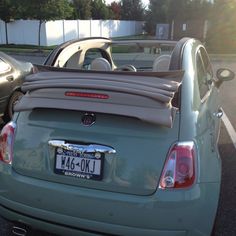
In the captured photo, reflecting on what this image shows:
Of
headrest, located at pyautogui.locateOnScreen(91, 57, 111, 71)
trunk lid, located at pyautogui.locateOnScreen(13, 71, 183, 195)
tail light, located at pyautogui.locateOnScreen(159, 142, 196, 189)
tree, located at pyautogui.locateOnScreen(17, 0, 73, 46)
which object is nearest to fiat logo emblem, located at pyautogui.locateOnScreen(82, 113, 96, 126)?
trunk lid, located at pyautogui.locateOnScreen(13, 71, 183, 195)

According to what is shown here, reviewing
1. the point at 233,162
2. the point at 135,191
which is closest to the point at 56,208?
the point at 135,191

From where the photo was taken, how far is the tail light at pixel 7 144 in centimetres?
314

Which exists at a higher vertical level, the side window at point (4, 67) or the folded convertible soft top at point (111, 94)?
the folded convertible soft top at point (111, 94)

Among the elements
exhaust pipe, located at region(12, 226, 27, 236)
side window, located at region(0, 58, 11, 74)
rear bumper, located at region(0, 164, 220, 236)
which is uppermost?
side window, located at region(0, 58, 11, 74)

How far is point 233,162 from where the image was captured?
17.7ft

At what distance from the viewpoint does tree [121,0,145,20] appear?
235 ft

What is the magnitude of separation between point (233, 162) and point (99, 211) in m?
3.11

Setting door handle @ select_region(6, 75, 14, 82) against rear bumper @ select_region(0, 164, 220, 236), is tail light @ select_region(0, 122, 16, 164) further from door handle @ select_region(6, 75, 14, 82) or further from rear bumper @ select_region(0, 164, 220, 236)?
door handle @ select_region(6, 75, 14, 82)

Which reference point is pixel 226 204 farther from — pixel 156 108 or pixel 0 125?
pixel 0 125

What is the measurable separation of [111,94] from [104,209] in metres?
0.78

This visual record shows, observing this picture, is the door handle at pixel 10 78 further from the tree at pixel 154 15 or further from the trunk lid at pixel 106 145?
the tree at pixel 154 15

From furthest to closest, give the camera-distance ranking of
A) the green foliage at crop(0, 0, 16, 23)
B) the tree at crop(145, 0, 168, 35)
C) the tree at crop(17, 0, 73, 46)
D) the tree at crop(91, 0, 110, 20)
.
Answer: the tree at crop(145, 0, 168, 35) → the tree at crop(91, 0, 110, 20) → the green foliage at crop(0, 0, 16, 23) → the tree at crop(17, 0, 73, 46)

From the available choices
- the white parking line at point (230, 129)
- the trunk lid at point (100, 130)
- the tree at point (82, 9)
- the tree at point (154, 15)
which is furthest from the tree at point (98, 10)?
the trunk lid at point (100, 130)

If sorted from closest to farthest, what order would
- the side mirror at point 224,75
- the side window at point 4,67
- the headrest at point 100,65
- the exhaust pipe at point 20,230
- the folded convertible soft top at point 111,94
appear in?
A: the folded convertible soft top at point 111,94
the exhaust pipe at point 20,230
the headrest at point 100,65
the side mirror at point 224,75
the side window at point 4,67
